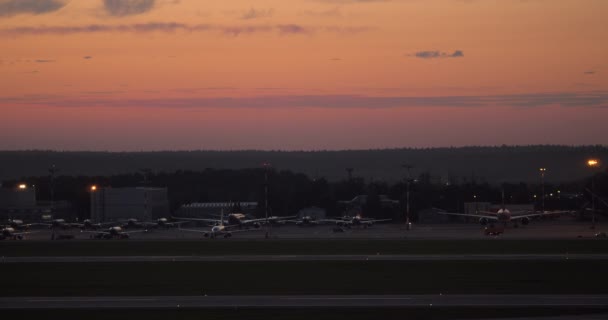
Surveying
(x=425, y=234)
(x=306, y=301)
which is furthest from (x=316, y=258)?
(x=425, y=234)

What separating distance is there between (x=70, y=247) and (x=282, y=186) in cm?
10540

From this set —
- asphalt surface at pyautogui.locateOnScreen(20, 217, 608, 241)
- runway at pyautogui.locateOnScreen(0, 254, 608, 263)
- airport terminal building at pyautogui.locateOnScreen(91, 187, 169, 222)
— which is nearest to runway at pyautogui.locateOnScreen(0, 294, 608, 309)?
runway at pyautogui.locateOnScreen(0, 254, 608, 263)

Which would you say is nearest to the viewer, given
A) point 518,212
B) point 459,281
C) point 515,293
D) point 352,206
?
point 515,293

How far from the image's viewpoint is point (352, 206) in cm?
11900

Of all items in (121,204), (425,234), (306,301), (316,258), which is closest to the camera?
(306,301)

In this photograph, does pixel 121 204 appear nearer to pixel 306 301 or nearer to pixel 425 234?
pixel 425 234

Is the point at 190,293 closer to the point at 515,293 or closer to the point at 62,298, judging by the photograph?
the point at 62,298

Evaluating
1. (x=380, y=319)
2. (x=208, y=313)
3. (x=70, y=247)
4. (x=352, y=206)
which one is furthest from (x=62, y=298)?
(x=352, y=206)

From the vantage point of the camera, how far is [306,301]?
2928 cm

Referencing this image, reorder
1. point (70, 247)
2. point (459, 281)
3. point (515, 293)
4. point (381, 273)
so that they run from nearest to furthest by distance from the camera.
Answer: point (515, 293), point (459, 281), point (381, 273), point (70, 247)

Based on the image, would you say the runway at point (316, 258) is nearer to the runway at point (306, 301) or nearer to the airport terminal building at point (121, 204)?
the runway at point (306, 301)

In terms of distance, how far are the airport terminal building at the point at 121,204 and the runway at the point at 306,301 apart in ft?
248

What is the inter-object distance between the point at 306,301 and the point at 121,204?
8088 centimetres

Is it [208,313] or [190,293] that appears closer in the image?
[208,313]
